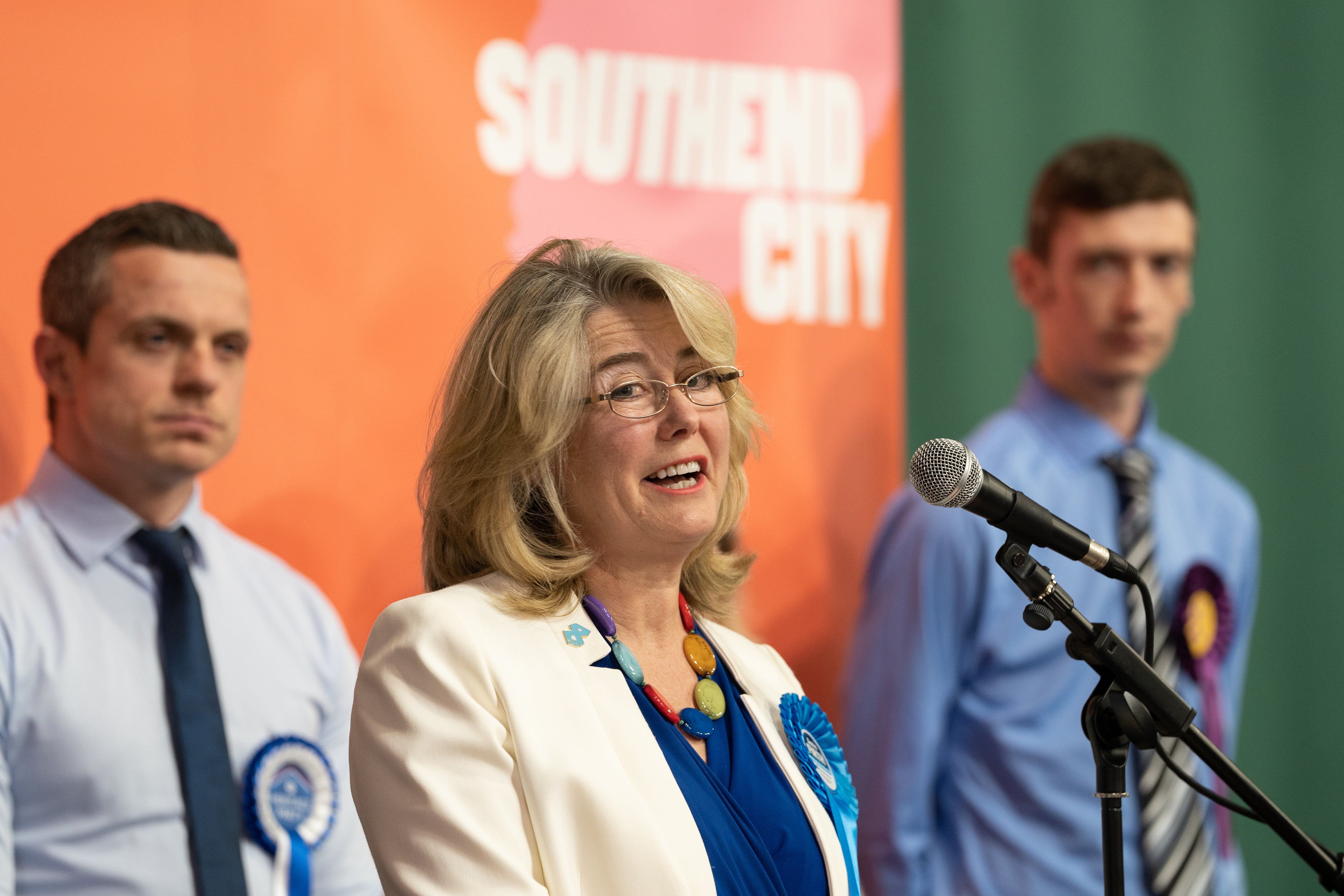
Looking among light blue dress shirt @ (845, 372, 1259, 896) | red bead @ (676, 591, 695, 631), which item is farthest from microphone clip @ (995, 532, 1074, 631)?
light blue dress shirt @ (845, 372, 1259, 896)

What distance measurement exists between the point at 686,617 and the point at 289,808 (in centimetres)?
92

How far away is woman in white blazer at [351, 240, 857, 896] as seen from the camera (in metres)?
1.41

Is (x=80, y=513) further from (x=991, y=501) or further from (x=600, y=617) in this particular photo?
(x=991, y=501)

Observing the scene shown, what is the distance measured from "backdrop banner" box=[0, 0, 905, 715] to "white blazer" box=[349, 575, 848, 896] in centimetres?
118

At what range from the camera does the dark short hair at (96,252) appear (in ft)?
7.53

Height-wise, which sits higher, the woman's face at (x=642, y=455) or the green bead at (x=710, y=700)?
the woman's face at (x=642, y=455)

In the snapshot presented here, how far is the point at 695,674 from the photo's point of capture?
5.70 ft

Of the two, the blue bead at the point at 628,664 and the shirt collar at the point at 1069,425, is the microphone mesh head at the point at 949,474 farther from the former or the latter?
the shirt collar at the point at 1069,425

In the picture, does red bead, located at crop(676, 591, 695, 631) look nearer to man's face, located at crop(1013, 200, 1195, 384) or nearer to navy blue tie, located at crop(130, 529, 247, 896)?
navy blue tie, located at crop(130, 529, 247, 896)

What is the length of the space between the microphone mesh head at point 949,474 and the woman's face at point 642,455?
1.17 ft

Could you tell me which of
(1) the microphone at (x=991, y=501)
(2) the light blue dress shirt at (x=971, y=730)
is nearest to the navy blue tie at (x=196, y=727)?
(2) the light blue dress shirt at (x=971, y=730)

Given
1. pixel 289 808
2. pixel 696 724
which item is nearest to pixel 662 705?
pixel 696 724

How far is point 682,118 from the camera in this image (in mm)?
2955

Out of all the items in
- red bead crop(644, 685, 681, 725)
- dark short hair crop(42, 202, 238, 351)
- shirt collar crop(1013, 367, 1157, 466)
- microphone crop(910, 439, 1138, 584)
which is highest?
dark short hair crop(42, 202, 238, 351)
